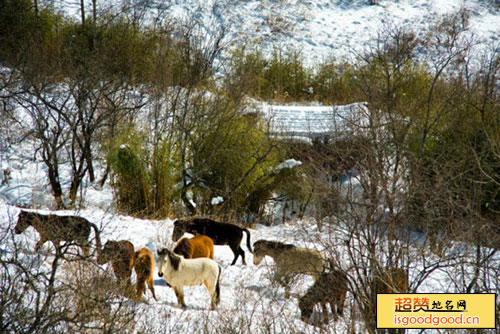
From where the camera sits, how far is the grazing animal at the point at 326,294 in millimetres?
5512

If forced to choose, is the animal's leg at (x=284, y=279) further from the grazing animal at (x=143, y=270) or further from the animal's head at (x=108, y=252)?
the animal's head at (x=108, y=252)

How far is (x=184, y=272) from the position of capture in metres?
5.68

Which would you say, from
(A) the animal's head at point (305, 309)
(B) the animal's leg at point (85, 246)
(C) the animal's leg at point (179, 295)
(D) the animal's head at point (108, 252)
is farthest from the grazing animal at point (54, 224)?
(A) the animal's head at point (305, 309)

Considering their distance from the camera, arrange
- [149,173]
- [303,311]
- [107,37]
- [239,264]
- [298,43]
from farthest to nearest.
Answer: [298,43] < [107,37] < [149,173] < [239,264] < [303,311]

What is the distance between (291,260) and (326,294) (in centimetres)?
85

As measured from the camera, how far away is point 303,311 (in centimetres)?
577

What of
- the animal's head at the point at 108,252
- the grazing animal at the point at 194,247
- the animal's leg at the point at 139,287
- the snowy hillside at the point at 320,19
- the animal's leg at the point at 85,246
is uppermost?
the snowy hillside at the point at 320,19

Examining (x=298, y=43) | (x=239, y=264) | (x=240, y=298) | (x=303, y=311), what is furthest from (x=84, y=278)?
(x=298, y=43)

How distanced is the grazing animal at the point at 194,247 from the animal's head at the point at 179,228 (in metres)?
0.82

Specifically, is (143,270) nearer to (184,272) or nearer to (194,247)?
(184,272)

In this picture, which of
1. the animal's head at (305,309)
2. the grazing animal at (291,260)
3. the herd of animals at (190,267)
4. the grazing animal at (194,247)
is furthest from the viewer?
the grazing animal at (194,247)

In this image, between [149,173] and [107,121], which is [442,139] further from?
[107,121]

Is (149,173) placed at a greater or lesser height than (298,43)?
lesser

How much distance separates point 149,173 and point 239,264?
364 centimetres
